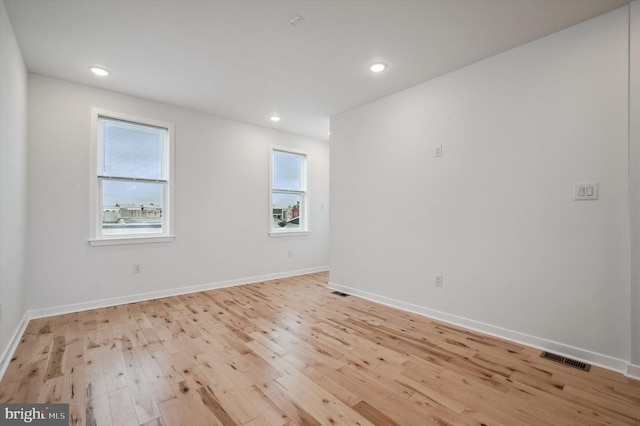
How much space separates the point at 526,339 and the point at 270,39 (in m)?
3.51

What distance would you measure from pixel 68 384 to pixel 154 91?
10.5 ft

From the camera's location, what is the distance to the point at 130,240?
3.72 meters

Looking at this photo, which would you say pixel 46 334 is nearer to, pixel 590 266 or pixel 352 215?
pixel 352 215

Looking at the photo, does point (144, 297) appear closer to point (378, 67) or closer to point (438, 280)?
point (438, 280)

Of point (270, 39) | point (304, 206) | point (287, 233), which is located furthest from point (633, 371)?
point (304, 206)

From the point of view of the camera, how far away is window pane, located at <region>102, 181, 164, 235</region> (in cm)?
364

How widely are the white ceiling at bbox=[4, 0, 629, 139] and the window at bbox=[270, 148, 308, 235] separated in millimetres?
1848

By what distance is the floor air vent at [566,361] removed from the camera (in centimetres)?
217

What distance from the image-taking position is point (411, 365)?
219 centimetres

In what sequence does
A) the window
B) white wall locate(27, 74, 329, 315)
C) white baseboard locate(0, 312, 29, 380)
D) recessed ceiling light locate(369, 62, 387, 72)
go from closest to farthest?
white baseboard locate(0, 312, 29, 380)
recessed ceiling light locate(369, 62, 387, 72)
white wall locate(27, 74, 329, 315)
the window

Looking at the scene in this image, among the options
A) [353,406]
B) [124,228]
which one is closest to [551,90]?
[353,406]

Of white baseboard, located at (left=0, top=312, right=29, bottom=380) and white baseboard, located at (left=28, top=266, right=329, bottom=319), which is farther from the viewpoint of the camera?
white baseboard, located at (left=28, top=266, right=329, bottom=319)

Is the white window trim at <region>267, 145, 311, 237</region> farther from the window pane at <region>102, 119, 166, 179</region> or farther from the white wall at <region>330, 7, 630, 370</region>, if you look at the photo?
the white wall at <region>330, 7, 630, 370</region>

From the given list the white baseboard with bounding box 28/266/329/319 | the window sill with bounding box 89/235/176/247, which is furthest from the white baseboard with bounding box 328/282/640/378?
the window sill with bounding box 89/235/176/247
